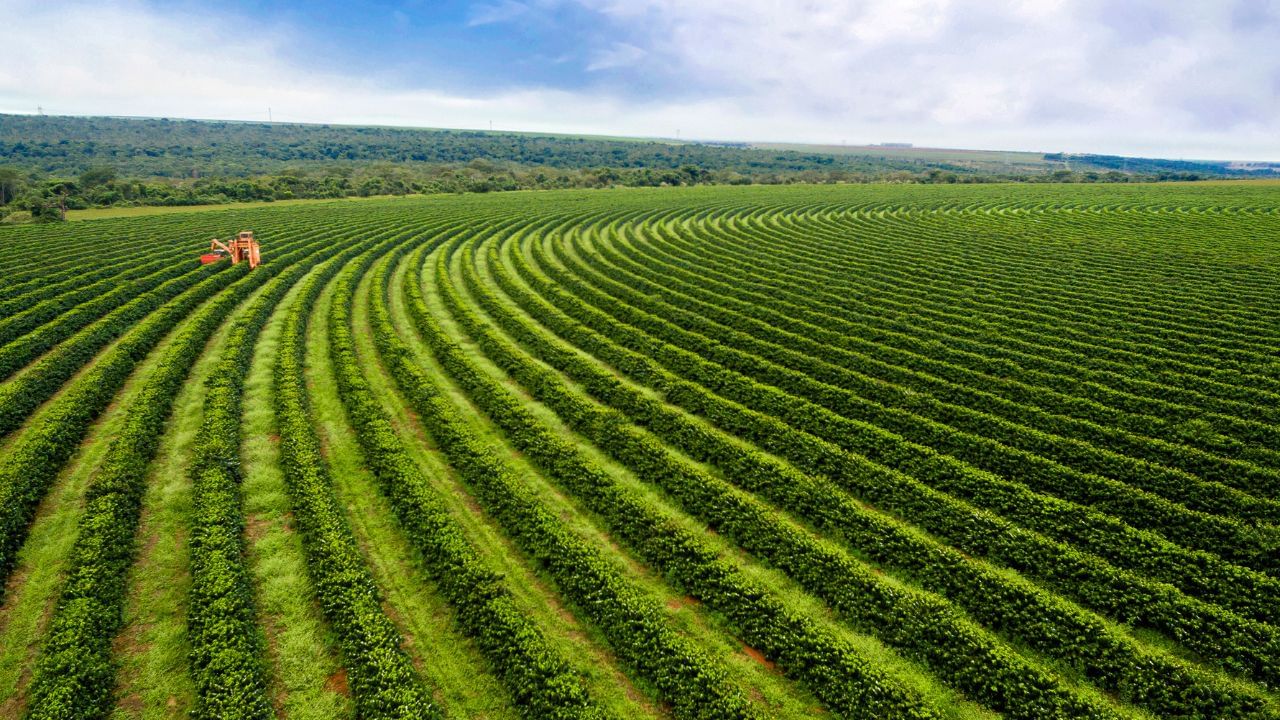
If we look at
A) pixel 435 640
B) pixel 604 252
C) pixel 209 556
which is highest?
pixel 604 252

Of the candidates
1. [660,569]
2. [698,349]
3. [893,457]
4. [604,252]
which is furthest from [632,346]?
[604,252]

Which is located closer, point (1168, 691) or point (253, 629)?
point (1168, 691)

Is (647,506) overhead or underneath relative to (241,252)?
underneath

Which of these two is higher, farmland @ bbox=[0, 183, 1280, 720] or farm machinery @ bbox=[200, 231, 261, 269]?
farm machinery @ bbox=[200, 231, 261, 269]

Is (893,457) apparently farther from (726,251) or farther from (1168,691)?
(726,251)

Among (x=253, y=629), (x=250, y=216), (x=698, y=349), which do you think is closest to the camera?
(x=253, y=629)

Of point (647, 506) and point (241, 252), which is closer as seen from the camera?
point (647, 506)

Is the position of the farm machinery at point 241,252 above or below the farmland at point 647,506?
above

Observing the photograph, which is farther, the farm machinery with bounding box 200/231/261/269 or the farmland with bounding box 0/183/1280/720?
the farm machinery with bounding box 200/231/261/269
